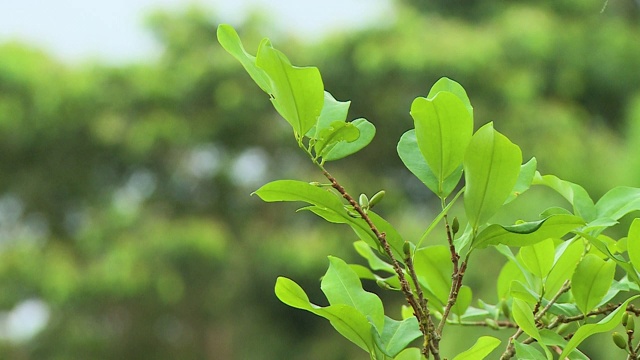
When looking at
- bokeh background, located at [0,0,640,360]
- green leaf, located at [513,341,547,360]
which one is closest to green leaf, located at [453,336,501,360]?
green leaf, located at [513,341,547,360]

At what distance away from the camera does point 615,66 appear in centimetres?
501

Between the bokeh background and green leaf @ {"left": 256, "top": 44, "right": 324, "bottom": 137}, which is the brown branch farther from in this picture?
the bokeh background

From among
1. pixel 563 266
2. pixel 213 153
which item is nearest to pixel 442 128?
pixel 563 266

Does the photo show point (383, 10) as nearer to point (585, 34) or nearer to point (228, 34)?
point (585, 34)

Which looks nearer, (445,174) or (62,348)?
(445,174)

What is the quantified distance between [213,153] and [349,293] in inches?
194

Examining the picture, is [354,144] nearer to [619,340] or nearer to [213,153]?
[619,340]

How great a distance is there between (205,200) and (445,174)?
5.00 m

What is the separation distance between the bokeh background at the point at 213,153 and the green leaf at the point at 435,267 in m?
3.80

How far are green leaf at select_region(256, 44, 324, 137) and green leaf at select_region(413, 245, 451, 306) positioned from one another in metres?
0.11

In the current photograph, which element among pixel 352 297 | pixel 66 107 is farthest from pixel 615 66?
pixel 352 297

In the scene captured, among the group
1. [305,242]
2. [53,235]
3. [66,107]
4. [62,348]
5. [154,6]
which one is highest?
[154,6]

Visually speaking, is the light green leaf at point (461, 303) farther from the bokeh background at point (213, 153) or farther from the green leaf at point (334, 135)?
the bokeh background at point (213, 153)

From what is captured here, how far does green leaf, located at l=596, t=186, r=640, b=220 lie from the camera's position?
1.18ft
